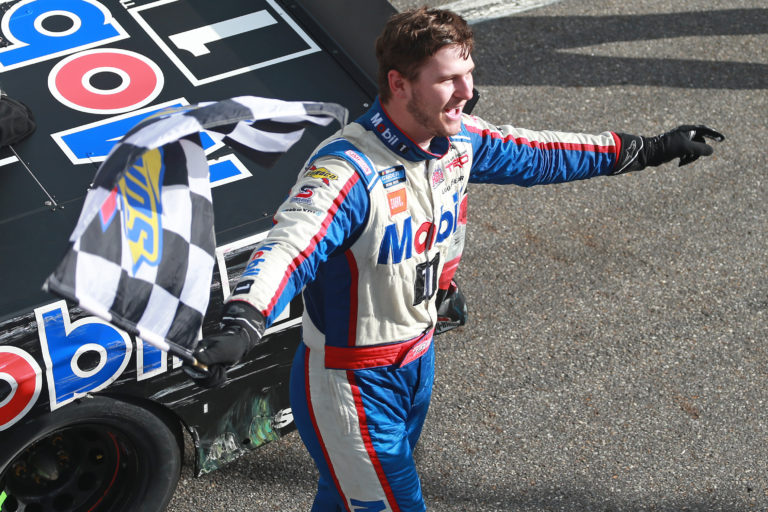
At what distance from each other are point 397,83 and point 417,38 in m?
0.14

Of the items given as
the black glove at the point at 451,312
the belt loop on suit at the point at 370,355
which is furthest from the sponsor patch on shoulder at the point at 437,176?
the black glove at the point at 451,312

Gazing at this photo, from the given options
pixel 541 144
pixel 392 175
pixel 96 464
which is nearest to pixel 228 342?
pixel 392 175

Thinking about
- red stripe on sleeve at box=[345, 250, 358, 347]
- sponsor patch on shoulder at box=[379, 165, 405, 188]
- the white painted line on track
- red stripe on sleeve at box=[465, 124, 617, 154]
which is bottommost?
the white painted line on track

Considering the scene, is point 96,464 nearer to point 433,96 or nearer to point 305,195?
point 305,195

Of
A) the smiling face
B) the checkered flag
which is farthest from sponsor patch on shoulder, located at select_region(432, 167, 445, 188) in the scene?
the checkered flag

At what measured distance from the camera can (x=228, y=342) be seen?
2074 millimetres

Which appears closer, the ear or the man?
the man

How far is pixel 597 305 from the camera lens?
469 cm

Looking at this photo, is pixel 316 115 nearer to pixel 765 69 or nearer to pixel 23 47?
pixel 23 47

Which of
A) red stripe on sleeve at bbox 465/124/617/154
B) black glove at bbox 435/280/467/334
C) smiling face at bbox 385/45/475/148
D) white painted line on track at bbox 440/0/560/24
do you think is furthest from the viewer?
white painted line on track at bbox 440/0/560/24

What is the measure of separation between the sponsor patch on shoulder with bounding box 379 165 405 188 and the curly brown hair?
25cm

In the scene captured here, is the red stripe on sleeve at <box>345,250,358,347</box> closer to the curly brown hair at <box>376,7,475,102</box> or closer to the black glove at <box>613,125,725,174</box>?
the curly brown hair at <box>376,7,475,102</box>

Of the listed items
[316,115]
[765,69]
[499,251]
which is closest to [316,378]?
[316,115]

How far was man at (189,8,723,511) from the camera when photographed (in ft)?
7.88
